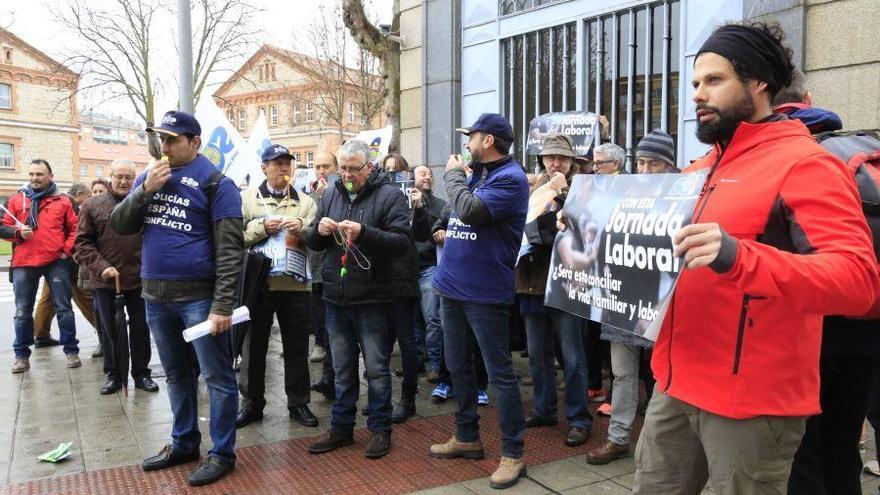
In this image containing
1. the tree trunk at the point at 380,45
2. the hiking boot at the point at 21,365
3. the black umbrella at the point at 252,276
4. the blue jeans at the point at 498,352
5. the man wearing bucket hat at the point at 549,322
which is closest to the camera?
the blue jeans at the point at 498,352

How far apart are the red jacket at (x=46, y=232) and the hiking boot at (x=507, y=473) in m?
5.46

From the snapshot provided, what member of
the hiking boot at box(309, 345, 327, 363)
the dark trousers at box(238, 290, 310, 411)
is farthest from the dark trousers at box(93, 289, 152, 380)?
the hiking boot at box(309, 345, 327, 363)

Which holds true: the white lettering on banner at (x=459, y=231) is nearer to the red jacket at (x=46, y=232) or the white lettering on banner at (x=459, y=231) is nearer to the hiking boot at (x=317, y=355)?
the hiking boot at (x=317, y=355)

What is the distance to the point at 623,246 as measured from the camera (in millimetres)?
2438

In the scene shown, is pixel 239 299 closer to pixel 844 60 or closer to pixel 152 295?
pixel 152 295

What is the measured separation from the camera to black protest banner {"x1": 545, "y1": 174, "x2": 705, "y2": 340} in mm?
2197

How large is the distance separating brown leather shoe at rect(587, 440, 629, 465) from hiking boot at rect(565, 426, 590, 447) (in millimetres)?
242

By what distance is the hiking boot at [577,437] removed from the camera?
4512 millimetres

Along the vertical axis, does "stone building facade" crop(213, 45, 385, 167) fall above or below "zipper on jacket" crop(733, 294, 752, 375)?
above

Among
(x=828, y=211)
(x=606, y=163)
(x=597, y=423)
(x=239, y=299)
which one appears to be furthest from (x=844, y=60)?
(x=239, y=299)

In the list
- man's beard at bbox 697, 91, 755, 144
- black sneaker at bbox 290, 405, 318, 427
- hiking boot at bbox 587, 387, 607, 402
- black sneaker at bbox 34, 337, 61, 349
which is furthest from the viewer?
black sneaker at bbox 34, 337, 61, 349

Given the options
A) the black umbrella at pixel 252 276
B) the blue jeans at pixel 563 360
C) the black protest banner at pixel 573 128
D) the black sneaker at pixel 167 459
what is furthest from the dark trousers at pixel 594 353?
the black sneaker at pixel 167 459

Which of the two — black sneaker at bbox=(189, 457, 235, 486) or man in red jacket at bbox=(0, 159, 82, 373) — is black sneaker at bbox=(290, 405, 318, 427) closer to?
black sneaker at bbox=(189, 457, 235, 486)

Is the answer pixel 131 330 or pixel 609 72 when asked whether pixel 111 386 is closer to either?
pixel 131 330
